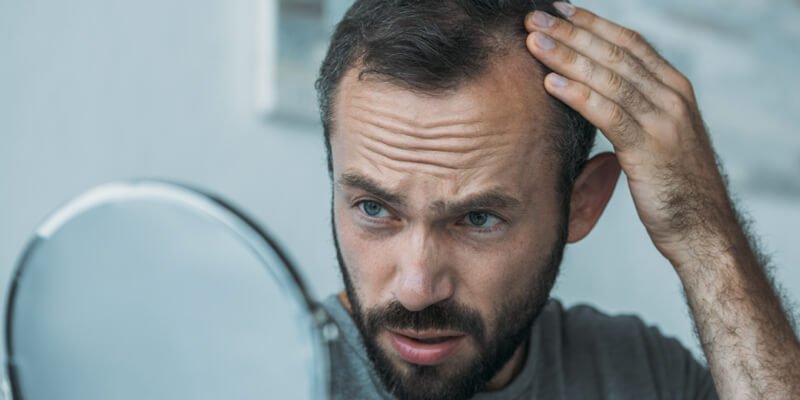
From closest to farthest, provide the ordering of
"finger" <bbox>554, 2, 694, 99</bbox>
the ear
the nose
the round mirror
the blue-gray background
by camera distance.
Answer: the round mirror
the nose
"finger" <bbox>554, 2, 694, 99</bbox>
the ear
the blue-gray background

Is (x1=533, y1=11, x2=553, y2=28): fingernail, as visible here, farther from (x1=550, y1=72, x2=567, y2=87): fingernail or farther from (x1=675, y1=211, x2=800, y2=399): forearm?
(x1=675, y1=211, x2=800, y2=399): forearm

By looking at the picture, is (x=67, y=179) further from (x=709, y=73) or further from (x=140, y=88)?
(x=709, y=73)

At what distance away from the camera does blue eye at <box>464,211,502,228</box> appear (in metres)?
1.36

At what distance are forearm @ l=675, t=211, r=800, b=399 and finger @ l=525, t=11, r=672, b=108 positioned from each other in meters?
0.23

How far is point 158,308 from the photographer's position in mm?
733

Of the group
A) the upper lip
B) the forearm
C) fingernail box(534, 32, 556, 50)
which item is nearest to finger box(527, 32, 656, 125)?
fingernail box(534, 32, 556, 50)

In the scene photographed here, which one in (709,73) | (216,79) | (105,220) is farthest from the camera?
(709,73)

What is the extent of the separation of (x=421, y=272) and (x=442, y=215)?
78 mm

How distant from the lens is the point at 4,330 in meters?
0.76

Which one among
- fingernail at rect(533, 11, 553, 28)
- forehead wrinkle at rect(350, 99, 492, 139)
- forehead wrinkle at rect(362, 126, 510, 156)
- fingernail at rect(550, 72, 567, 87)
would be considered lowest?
forehead wrinkle at rect(362, 126, 510, 156)

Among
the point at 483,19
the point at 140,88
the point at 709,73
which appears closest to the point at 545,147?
the point at 483,19

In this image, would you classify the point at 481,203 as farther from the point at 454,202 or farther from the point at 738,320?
the point at 738,320

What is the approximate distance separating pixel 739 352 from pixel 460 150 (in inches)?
18.1

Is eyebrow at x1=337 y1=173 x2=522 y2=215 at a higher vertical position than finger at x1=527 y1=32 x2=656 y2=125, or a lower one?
lower
